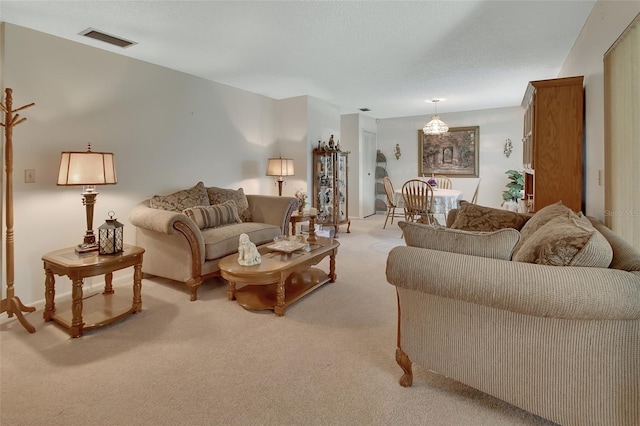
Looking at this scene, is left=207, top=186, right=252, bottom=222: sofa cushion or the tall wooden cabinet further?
left=207, top=186, right=252, bottom=222: sofa cushion

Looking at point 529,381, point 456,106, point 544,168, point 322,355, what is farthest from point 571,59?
point 322,355

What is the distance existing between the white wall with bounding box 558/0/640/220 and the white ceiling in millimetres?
194

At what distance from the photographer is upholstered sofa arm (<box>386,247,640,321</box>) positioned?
4.08ft

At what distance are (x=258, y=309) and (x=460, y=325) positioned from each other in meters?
1.66

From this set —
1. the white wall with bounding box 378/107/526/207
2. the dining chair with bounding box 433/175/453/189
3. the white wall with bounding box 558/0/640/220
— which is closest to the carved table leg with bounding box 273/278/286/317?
the white wall with bounding box 558/0/640/220

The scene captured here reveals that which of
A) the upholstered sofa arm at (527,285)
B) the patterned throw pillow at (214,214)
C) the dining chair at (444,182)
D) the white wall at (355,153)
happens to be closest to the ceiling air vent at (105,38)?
the patterned throw pillow at (214,214)

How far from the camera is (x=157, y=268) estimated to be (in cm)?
341

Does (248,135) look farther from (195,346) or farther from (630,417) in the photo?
(630,417)

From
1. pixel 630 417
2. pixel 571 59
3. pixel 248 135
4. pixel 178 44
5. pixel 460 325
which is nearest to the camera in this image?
pixel 630 417

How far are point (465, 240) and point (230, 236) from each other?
7.79 ft

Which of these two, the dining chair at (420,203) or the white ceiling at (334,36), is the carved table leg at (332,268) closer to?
the white ceiling at (334,36)

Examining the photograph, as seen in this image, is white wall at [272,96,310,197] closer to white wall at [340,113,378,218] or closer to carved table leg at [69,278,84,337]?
white wall at [340,113,378,218]

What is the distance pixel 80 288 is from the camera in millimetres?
2418

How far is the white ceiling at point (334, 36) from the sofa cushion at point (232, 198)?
55.7 inches
